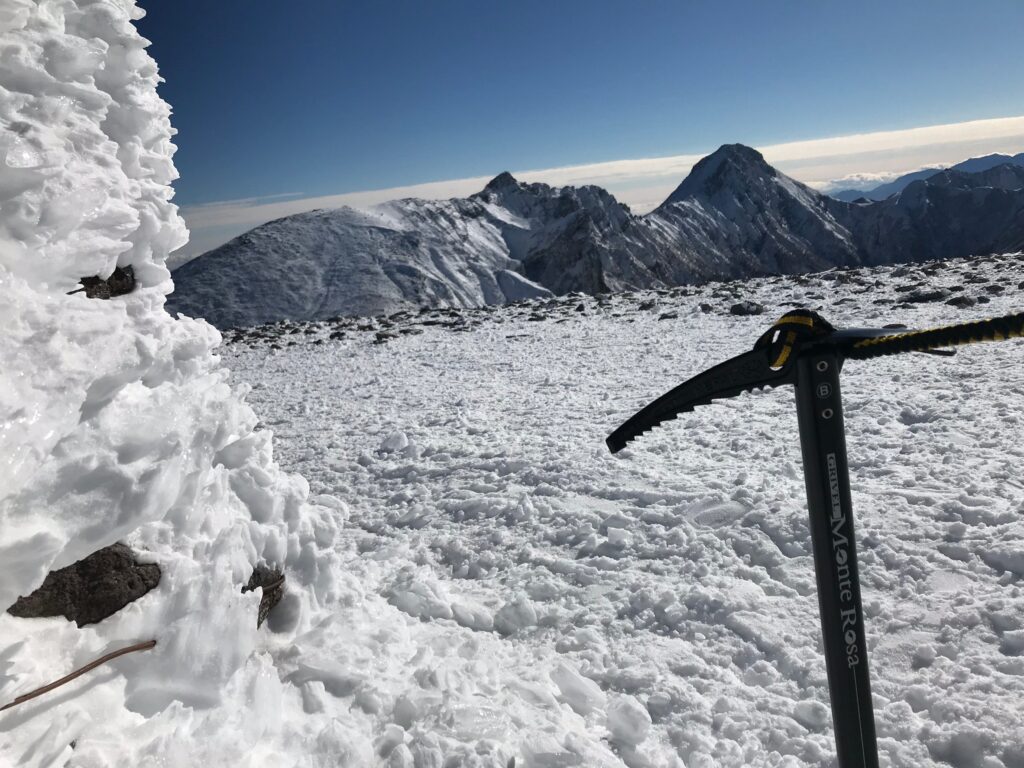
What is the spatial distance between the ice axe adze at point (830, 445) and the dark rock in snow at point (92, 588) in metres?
2.44

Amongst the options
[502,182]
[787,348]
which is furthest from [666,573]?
[502,182]

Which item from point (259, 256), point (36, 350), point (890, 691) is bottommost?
point (890, 691)

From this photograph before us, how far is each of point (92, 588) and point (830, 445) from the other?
122 inches

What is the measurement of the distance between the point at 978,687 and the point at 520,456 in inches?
207

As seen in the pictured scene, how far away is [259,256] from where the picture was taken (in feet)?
266

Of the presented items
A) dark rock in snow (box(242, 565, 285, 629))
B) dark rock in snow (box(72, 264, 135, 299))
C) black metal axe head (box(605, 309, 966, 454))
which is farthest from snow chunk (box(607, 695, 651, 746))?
dark rock in snow (box(72, 264, 135, 299))

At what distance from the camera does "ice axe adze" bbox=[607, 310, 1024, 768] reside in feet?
5.85

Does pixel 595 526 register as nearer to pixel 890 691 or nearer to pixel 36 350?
pixel 890 691

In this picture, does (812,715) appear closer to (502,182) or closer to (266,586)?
(266,586)

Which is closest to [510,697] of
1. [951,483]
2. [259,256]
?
[951,483]

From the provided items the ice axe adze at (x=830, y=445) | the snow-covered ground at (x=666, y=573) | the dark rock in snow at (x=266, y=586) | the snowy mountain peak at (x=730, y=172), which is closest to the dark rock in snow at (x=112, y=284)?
the dark rock in snow at (x=266, y=586)

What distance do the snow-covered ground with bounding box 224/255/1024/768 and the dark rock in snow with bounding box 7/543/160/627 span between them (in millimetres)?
1110

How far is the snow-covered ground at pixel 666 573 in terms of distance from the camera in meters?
3.21

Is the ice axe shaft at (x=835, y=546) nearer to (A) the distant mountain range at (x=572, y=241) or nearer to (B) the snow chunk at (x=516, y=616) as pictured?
(B) the snow chunk at (x=516, y=616)
